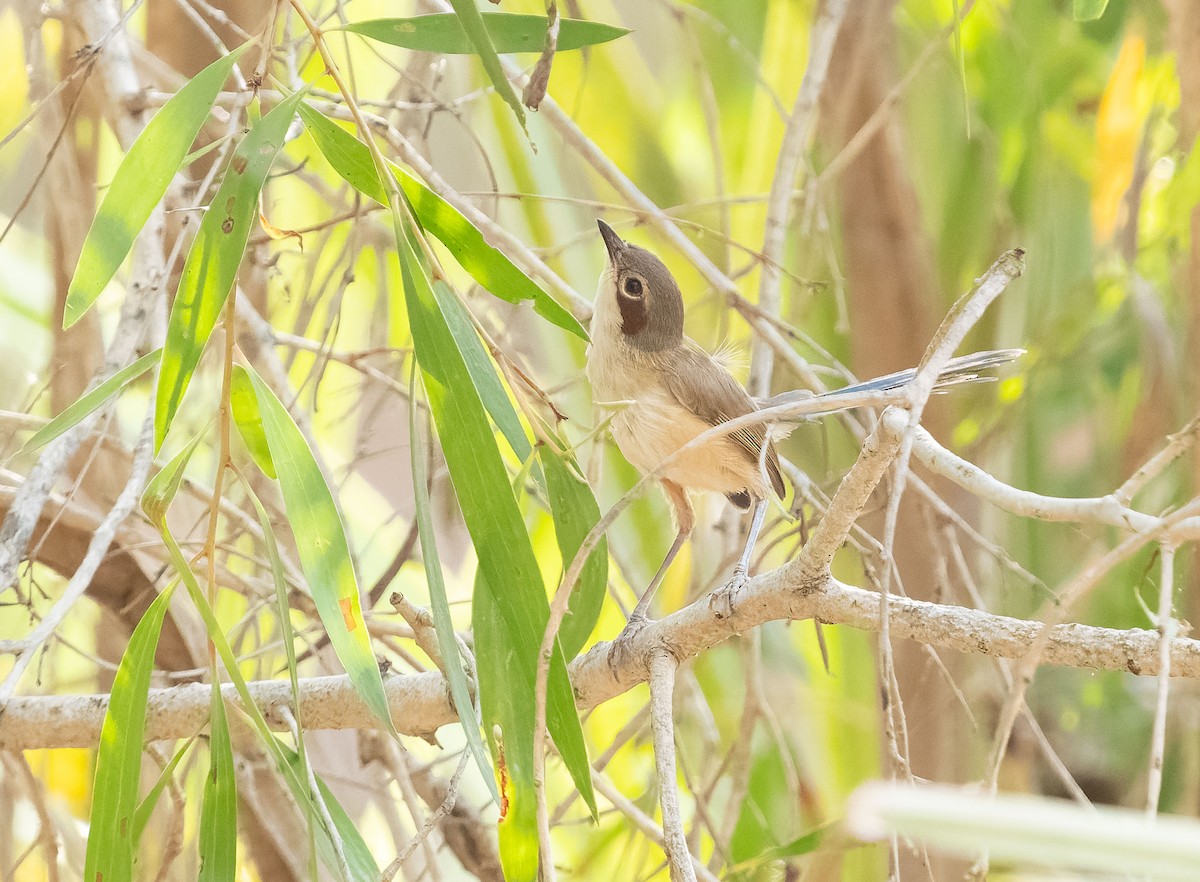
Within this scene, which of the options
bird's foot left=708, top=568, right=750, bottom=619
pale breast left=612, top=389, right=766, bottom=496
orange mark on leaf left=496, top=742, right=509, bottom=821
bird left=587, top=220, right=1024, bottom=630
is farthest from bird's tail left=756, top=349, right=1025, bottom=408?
orange mark on leaf left=496, top=742, right=509, bottom=821

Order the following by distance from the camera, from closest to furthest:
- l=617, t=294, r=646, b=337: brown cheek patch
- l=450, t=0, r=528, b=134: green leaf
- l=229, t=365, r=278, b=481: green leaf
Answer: l=450, t=0, r=528, b=134: green leaf → l=229, t=365, r=278, b=481: green leaf → l=617, t=294, r=646, b=337: brown cheek patch

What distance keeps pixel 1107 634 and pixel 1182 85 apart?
2114 mm

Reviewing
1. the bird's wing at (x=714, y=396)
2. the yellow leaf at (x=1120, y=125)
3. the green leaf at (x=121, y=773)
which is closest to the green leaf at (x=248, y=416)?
the green leaf at (x=121, y=773)

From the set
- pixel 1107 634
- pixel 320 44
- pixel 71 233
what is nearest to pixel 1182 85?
pixel 1107 634

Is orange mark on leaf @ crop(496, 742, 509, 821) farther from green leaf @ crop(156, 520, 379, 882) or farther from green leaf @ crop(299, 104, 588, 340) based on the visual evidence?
green leaf @ crop(299, 104, 588, 340)

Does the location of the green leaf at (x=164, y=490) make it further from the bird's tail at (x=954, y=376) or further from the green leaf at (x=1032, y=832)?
the green leaf at (x=1032, y=832)

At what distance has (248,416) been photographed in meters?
1.39

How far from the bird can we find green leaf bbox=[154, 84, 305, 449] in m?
1.07

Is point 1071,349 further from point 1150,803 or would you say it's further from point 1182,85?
point 1150,803

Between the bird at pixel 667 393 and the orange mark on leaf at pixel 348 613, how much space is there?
33.8 inches

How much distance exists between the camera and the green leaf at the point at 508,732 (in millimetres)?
1112

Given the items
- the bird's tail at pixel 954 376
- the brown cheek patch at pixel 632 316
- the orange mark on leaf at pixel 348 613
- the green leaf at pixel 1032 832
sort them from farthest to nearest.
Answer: the brown cheek patch at pixel 632 316, the bird's tail at pixel 954 376, the orange mark on leaf at pixel 348 613, the green leaf at pixel 1032 832

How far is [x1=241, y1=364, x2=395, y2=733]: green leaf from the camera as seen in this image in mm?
1136

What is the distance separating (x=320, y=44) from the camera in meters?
1.15
